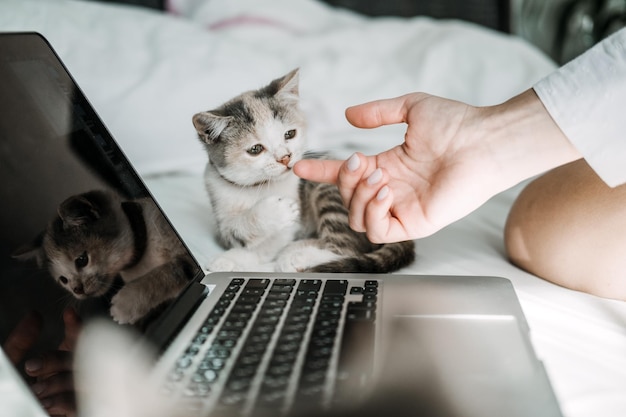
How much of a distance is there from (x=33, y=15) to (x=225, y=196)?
2.78ft

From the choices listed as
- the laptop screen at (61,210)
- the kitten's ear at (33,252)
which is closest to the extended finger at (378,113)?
the laptop screen at (61,210)

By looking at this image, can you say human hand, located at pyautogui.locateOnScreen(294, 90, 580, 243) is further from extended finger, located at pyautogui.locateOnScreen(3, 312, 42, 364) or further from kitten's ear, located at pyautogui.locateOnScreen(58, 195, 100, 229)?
extended finger, located at pyautogui.locateOnScreen(3, 312, 42, 364)

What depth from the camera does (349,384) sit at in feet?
1.77

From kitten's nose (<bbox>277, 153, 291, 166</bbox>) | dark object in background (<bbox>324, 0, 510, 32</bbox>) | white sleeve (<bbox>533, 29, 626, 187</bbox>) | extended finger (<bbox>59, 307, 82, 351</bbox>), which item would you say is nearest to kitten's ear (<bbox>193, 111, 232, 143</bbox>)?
kitten's nose (<bbox>277, 153, 291, 166</bbox>)

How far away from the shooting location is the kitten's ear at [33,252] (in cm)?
60

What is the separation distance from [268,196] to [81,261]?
0.32 meters

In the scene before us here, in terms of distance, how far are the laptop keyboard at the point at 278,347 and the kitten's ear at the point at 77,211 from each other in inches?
7.9

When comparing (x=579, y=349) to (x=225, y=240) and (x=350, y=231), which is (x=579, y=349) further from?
(x=225, y=240)

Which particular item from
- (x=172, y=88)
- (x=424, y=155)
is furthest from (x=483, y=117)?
(x=172, y=88)

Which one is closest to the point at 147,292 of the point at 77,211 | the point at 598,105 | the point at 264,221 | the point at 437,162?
the point at 77,211

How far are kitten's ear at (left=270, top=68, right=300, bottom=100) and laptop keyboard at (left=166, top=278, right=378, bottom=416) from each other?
319mm

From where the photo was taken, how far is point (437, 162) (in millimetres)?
811

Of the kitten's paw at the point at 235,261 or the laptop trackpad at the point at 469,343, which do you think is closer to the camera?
the laptop trackpad at the point at 469,343

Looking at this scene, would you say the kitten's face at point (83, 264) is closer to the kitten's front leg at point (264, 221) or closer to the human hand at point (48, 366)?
the human hand at point (48, 366)
